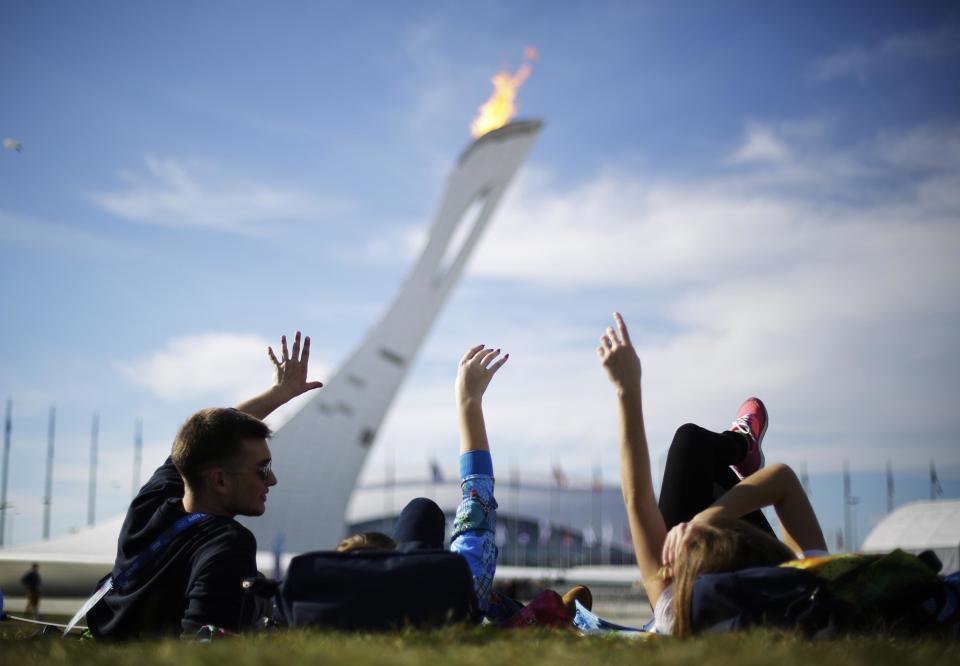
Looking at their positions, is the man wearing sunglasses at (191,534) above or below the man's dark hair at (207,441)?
below

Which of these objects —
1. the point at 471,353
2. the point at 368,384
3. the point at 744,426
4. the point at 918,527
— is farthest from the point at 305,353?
the point at 918,527

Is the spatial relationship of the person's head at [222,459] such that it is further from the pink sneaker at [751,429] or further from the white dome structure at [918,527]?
the white dome structure at [918,527]

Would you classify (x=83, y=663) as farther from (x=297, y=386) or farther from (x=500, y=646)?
(x=297, y=386)

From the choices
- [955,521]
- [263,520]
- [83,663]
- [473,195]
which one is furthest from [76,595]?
[955,521]

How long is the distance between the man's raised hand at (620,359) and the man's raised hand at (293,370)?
1.39 metres

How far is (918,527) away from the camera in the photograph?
108 ft

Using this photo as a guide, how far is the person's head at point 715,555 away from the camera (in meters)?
2.34

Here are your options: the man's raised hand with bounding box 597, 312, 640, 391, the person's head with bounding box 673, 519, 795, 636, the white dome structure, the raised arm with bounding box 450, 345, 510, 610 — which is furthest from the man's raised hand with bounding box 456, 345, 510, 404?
the white dome structure

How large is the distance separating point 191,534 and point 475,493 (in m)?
0.85

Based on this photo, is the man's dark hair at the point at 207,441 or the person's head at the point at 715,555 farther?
the man's dark hair at the point at 207,441

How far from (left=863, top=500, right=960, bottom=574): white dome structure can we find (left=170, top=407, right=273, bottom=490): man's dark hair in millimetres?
32416

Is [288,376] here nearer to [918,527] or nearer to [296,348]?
[296,348]

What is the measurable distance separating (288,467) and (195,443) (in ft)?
85.2

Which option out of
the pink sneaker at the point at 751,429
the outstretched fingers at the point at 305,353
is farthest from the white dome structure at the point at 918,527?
the outstretched fingers at the point at 305,353
